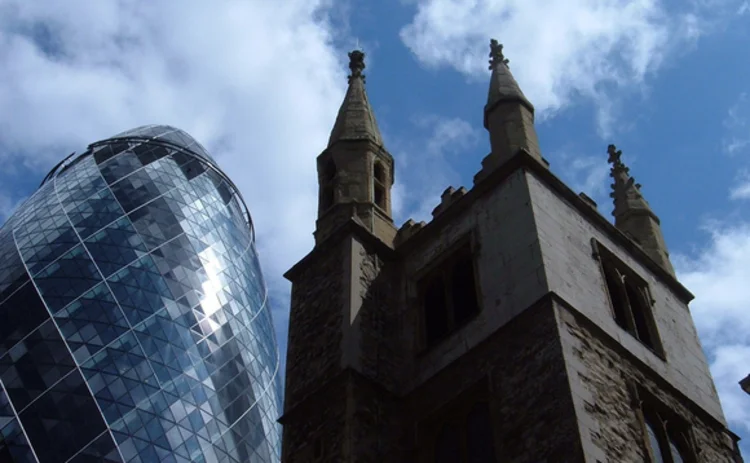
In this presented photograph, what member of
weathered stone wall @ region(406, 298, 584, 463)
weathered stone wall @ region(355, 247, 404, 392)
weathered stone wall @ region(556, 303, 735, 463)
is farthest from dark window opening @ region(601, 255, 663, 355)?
weathered stone wall @ region(355, 247, 404, 392)

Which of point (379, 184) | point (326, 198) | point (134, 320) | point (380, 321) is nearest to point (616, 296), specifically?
point (380, 321)

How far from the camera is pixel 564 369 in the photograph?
479 inches

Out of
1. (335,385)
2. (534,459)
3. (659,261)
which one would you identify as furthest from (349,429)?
(659,261)

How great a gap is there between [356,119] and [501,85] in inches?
102

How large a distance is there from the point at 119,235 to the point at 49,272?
14.3 feet

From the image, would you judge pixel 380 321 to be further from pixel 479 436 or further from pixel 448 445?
pixel 479 436

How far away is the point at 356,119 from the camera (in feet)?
62.3

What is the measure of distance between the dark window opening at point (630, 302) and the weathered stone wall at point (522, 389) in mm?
1977

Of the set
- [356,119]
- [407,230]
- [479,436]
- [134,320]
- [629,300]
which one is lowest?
[479,436]

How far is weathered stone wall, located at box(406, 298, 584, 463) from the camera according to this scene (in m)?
11.6

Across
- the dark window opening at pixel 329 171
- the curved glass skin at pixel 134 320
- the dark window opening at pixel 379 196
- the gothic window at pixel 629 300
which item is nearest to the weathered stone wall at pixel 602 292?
the gothic window at pixel 629 300

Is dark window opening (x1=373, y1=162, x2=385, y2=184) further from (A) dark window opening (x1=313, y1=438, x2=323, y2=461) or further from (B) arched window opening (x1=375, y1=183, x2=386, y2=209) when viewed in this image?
(A) dark window opening (x1=313, y1=438, x2=323, y2=461)

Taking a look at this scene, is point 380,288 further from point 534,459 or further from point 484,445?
point 534,459

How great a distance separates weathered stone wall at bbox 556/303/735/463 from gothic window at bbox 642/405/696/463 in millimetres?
180
